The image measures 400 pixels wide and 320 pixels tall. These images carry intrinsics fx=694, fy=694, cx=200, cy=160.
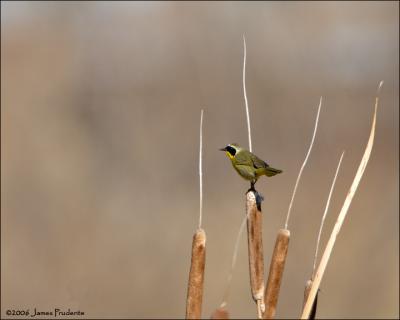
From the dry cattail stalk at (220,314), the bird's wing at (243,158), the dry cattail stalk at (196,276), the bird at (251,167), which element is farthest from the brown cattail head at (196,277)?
the bird's wing at (243,158)

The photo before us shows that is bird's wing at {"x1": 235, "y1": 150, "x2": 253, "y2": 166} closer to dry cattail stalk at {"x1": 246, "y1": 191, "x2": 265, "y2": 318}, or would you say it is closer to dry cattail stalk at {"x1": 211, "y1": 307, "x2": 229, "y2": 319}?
dry cattail stalk at {"x1": 246, "y1": 191, "x2": 265, "y2": 318}

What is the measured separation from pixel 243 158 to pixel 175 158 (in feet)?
26.6

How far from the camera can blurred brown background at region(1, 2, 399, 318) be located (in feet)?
28.8

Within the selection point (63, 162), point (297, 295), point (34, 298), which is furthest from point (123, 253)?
point (63, 162)

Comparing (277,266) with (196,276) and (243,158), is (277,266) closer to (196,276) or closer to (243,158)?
(196,276)

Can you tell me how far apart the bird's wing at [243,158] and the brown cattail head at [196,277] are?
6.44ft

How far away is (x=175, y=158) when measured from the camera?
41.0 feet

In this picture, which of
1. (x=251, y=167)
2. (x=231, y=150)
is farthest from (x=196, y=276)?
(x=231, y=150)

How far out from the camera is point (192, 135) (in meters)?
13.3

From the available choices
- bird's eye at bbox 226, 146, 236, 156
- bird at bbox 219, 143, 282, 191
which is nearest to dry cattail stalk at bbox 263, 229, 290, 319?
bird at bbox 219, 143, 282, 191

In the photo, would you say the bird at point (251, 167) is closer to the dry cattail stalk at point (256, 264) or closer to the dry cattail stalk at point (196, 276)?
the dry cattail stalk at point (256, 264)

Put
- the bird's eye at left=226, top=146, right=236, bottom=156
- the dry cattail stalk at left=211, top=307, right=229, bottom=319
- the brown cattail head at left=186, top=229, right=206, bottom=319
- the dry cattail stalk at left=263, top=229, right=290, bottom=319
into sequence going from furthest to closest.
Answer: the bird's eye at left=226, top=146, right=236, bottom=156 < the dry cattail stalk at left=263, top=229, right=290, bottom=319 < the brown cattail head at left=186, top=229, right=206, bottom=319 < the dry cattail stalk at left=211, top=307, right=229, bottom=319

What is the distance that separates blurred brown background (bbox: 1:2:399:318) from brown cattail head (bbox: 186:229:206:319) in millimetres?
3541

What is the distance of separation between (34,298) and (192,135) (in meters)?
6.01
